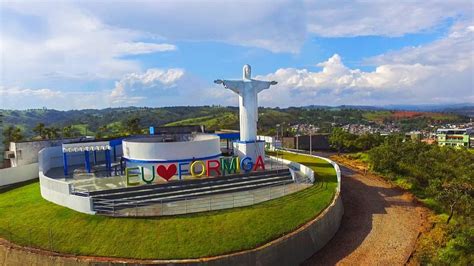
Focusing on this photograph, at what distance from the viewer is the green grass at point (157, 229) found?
69.5 feet

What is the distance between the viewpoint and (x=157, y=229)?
2266cm

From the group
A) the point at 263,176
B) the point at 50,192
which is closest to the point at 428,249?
the point at 263,176

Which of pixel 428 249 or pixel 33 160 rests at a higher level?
pixel 33 160

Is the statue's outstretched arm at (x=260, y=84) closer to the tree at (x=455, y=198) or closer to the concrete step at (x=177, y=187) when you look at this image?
the concrete step at (x=177, y=187)

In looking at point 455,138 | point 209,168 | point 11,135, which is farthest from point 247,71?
point 455,138

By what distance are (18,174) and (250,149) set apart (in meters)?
23.8

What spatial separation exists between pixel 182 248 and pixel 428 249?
50.6 ft

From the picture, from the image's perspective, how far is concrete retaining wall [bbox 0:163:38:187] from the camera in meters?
37.0

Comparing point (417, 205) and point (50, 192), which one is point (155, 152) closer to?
point (50, 192)

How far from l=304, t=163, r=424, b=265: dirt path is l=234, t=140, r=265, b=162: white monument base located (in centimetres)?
907

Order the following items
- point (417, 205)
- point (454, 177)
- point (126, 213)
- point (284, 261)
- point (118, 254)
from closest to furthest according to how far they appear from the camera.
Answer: point (118, 254)
point (284, 261)
point (126, 213)
point (417, 205)
point (454, 177)

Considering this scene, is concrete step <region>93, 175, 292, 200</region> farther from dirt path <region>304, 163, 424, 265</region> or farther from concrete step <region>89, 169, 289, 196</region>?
dirt path <region>304, 163, 424, 265</region>

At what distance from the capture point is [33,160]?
42.9 metres

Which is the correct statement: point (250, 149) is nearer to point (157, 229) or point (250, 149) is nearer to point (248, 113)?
point (248, 113)
